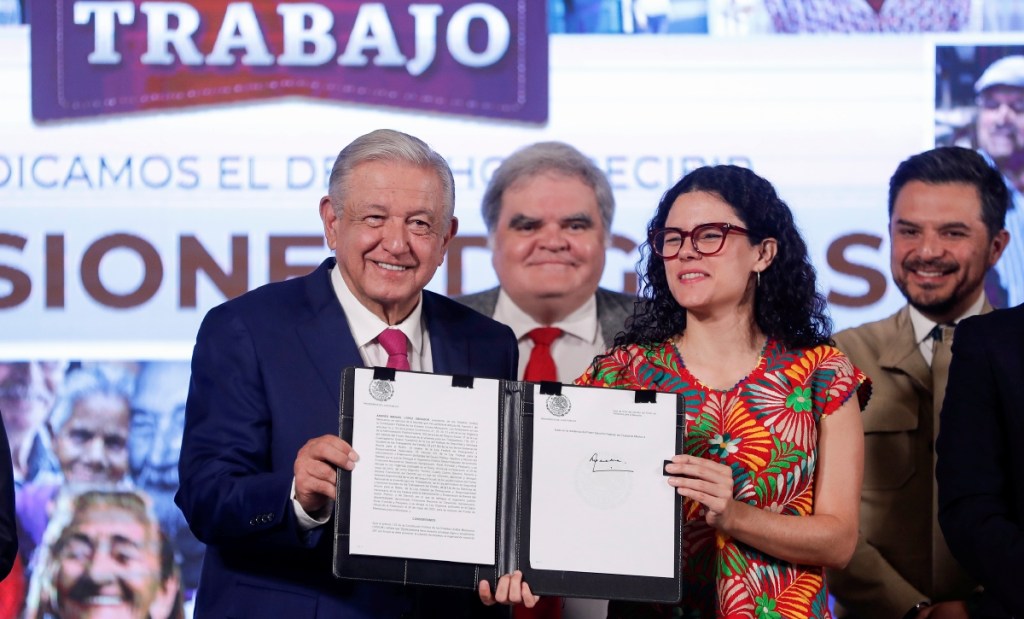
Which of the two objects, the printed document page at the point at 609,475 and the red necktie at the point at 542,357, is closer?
the printed document page at the point at 609,475

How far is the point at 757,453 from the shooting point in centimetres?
268

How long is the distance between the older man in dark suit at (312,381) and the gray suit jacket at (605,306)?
100 centimetres

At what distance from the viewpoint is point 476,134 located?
450cm

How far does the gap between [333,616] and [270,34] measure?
2.40 metres

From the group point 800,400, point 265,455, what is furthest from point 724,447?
point 265,455

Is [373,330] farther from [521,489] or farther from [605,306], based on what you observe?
[605,306]

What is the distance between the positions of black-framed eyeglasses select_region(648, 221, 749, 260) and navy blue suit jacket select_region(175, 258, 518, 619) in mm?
687

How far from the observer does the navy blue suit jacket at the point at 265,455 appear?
2602 millimetres

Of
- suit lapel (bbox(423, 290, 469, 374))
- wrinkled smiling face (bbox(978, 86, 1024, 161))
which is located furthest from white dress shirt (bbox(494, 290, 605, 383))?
wrinkled smiling face (bbox(978, 86, 1024, 161))

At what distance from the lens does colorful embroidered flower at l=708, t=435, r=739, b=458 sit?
269cm

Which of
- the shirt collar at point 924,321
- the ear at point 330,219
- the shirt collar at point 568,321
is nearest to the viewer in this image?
the ear at point 330,219

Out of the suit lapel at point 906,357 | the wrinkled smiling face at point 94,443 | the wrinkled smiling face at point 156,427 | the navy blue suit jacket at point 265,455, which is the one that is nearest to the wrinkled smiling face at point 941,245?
the suit lapel at point 906,357

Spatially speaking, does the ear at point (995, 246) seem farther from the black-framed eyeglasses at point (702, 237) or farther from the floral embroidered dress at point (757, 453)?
the black-framed eyeglasses at point (702, 237)

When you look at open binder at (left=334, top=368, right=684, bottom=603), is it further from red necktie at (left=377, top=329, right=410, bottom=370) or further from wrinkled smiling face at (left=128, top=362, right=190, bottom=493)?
wrinkled smiling face at (left=128, top=362, right=190, bottom=493)
